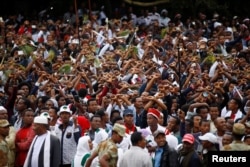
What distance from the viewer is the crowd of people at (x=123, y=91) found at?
1465cm

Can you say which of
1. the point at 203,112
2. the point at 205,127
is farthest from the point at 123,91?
the point at 205,127

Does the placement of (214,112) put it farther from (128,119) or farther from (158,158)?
(158,158)

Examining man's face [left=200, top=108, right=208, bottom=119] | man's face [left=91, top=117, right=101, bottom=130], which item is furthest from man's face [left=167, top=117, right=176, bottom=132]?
man's face [left=200, top=108, right=208, bottom=119]

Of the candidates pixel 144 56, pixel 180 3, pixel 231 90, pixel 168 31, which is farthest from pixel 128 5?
pixel 231 90

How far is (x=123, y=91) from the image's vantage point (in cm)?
1973

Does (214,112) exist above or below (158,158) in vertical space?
above

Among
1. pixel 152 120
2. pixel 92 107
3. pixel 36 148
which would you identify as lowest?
pixel 36 148

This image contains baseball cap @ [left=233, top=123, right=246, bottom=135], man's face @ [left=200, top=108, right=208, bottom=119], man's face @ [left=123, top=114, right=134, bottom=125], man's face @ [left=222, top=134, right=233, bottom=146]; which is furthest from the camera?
man's face @ [left=200, top=108, right=208, bottom=119]

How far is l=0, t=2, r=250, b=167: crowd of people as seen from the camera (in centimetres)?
1465

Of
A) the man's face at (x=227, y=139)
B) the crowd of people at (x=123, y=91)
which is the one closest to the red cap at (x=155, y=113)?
the crowd of people at (x=123, y=91)

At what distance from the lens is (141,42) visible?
1042 inches

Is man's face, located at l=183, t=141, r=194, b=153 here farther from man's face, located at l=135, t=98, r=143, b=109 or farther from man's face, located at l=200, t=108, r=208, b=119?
man's face, located at l=135, t=98, r=143, b=109

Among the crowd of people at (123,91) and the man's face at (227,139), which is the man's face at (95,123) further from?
the man's face at (227,139)

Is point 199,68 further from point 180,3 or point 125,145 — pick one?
point 180,3
